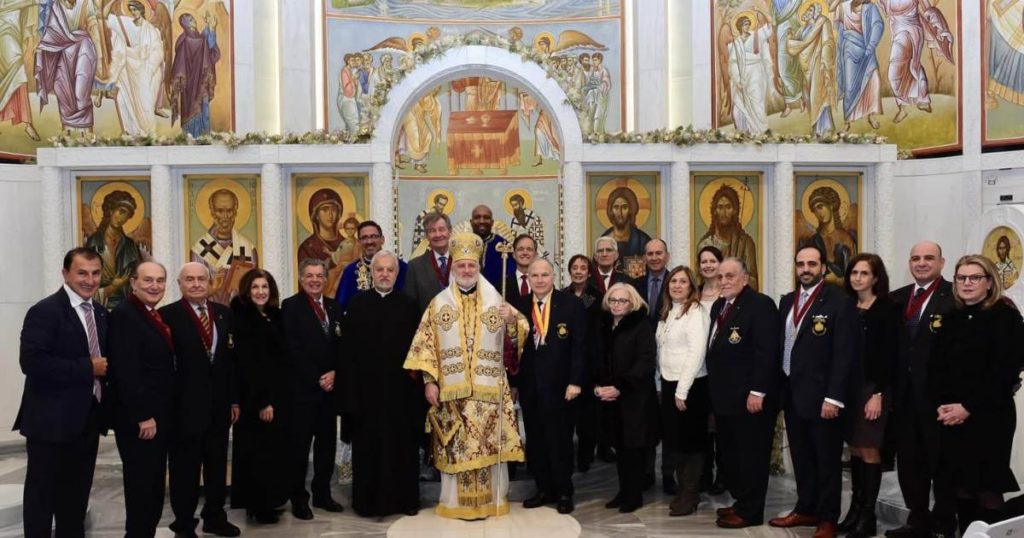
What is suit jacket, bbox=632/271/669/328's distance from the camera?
21.3ft

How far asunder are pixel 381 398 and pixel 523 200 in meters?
9.37

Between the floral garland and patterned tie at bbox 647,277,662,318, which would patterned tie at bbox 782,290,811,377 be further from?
the floral garland

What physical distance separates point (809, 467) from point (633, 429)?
1.19m

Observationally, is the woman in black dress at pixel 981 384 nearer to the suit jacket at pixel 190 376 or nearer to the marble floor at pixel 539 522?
the marble floor at pixel 539 522

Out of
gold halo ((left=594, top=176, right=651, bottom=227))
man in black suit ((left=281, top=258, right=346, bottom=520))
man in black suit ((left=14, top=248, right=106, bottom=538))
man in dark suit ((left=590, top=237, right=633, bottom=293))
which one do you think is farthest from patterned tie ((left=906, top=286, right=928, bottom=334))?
man in black suit ((left=14, top=248, right=106, bottom=538))

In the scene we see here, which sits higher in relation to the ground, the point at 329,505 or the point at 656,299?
the point at 656,299

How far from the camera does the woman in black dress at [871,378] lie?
514 centimetres

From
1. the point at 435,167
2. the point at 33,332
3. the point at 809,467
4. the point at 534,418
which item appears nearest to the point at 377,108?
the point at 534,418

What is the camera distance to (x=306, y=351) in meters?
5.89

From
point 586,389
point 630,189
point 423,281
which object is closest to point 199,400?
point 423,281

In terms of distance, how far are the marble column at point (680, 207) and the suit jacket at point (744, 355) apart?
10.6ft

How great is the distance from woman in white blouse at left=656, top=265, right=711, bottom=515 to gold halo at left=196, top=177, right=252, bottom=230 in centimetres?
491

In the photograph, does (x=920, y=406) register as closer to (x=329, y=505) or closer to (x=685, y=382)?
(x=685, y=382)

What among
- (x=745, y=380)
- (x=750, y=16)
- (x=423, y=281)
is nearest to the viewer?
(x=745, y=380)
